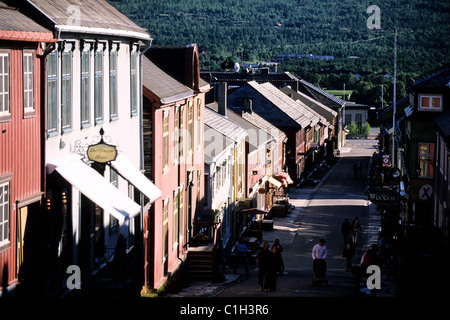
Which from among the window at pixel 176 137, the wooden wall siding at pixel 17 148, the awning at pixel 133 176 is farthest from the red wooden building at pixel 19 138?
the window at pixel 176 137

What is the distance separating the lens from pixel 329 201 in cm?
6100

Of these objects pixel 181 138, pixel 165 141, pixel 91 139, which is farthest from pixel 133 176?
pixel 181 138

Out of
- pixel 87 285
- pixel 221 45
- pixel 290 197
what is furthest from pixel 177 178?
pixel 221 45

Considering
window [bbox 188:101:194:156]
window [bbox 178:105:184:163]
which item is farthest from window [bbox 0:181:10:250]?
window [bbox 188:101:194:156]

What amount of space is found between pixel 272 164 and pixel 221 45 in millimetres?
142385

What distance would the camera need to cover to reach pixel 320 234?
45.2m

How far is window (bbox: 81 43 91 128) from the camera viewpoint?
62.1 feet

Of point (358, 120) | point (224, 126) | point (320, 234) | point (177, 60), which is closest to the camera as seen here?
point (177, 60)

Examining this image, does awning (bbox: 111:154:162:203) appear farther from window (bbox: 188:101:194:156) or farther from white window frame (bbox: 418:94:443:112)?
white window frame (bbox: 418:94:443:112)

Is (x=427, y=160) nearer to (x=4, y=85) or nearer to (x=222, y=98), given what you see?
(x=222, y=98)

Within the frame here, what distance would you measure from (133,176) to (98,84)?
2.39 meters

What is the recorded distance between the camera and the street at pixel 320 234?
25938 millimetres

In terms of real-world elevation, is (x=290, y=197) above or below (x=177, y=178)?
below
